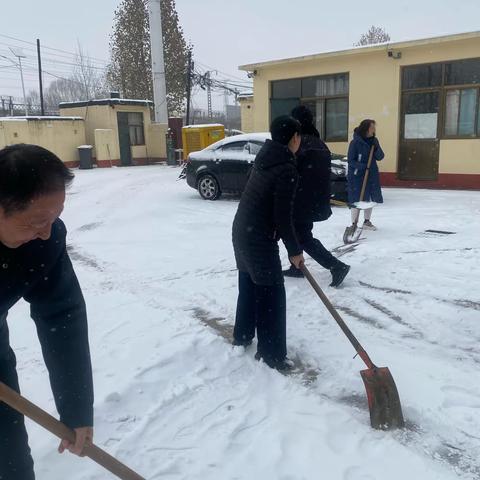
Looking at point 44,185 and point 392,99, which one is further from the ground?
point 392,99

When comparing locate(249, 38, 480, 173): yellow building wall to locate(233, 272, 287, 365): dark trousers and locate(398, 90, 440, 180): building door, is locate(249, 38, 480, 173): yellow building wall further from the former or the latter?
locate(233, 272, 287, 365): dark trousers

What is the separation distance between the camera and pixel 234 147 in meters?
11.0

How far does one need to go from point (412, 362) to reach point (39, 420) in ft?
8.76

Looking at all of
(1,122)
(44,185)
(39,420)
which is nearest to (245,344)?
(39,420)

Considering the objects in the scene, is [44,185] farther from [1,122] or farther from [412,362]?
[1,122]

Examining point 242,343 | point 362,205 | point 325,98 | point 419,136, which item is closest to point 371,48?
point 325,98

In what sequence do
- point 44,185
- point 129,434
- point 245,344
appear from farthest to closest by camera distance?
point 245,344, point 129,434, point 44,185

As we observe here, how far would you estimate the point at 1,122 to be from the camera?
19.5 metres

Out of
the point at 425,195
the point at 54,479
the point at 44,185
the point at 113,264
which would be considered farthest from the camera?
the point at 425,195

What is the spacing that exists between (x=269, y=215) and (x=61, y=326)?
1919mm

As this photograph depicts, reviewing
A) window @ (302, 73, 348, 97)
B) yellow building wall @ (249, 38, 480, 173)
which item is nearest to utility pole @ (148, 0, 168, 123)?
yellow building wall @ (249, 38, 480, 173)

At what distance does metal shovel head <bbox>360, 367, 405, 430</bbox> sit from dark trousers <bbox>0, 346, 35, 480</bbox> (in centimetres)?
180

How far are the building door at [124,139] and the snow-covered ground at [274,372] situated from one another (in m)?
18.5

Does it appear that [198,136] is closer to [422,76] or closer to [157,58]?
[422,76]
